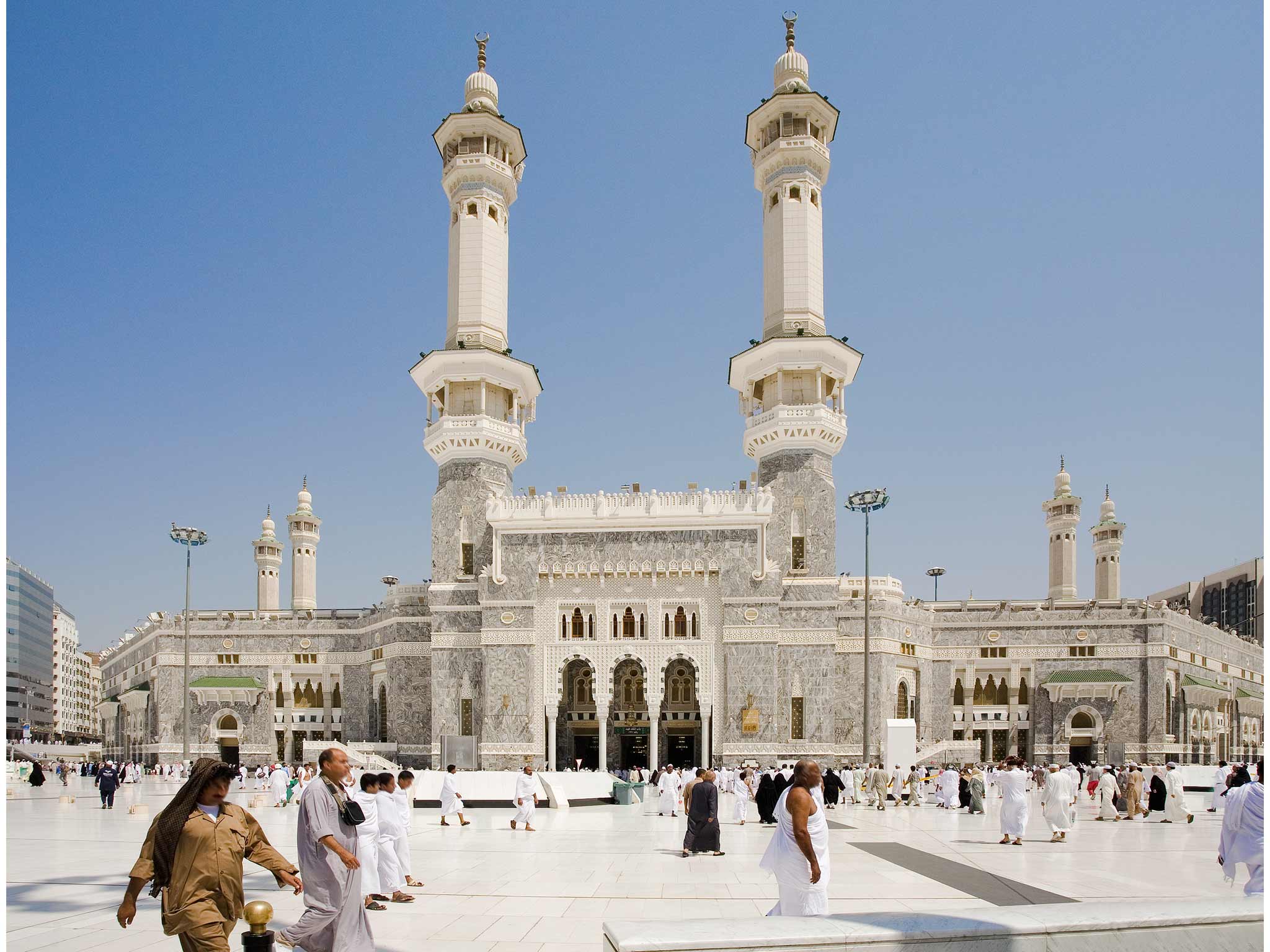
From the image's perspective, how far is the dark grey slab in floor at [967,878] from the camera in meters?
11.3

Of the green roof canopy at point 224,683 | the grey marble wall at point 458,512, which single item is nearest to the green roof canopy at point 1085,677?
the grey marble wall at point 458,512

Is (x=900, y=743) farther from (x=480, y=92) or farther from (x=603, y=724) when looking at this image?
(x=480, y=92)

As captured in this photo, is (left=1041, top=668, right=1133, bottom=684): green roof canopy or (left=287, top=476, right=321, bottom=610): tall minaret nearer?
(left=1041, top=668, right=1133, bottom=684): green roof canopy

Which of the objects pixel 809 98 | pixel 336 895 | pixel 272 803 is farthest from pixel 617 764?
pixel 336 895

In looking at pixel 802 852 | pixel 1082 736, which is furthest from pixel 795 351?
pixel 802 852

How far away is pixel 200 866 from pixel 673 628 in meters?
35.2

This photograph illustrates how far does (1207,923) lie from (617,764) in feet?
125

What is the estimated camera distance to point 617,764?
43.0 meters

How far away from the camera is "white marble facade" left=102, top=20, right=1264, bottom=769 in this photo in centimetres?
4084

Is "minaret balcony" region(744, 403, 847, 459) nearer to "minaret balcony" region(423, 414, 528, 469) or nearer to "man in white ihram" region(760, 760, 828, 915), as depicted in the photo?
"minaret balcony" region(423, 414, 528, 469)

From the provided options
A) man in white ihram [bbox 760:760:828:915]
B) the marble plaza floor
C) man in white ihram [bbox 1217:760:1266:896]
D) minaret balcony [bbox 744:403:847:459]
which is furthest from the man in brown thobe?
minaret balcony [bbox 744:403:847:459]

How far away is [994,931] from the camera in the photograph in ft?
18.6

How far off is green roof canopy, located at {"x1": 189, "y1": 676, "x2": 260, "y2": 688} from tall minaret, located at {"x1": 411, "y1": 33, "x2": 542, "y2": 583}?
12409 millimetres

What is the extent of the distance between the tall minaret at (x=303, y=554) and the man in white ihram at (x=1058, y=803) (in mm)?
56739
